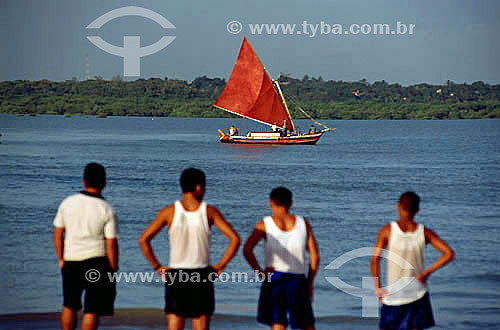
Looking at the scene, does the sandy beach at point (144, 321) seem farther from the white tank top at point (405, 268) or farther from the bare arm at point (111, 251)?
the white tank top at point (405, 268)

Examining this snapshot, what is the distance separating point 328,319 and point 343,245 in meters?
6.41

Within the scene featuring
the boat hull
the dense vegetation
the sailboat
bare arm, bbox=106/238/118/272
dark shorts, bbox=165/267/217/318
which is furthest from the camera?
the dense vegetation

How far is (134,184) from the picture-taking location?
94.3 ft

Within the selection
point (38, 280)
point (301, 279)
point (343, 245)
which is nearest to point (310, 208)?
point (343, 245)

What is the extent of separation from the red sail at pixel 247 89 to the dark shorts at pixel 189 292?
45398 millimetres

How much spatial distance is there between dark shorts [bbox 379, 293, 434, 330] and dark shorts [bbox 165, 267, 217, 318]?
1.26m

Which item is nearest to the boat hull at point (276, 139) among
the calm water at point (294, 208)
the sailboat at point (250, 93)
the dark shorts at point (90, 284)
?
the sailboat at point (250, 93)

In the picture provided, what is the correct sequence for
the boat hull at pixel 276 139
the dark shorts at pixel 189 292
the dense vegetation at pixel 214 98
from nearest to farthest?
the dark shorts at pixel 189 292, the boat hull at pixel 276 139, the dense vegetation at pixel 214 98

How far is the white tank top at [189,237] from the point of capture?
17.4 feet

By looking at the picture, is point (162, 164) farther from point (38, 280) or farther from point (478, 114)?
point (478, 114)

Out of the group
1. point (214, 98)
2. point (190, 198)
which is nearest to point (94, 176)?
point (190, 198)

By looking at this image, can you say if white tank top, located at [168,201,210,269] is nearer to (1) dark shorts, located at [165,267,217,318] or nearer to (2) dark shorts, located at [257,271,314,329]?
(1) dark shorts, located at [165,267,217,318]

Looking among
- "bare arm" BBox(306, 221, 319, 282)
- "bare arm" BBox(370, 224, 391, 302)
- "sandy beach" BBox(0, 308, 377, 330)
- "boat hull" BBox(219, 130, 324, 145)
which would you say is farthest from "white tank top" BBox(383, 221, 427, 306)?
"boat hull" BBox(219, 130, 324, 145)

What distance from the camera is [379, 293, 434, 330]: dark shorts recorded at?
5422mm
